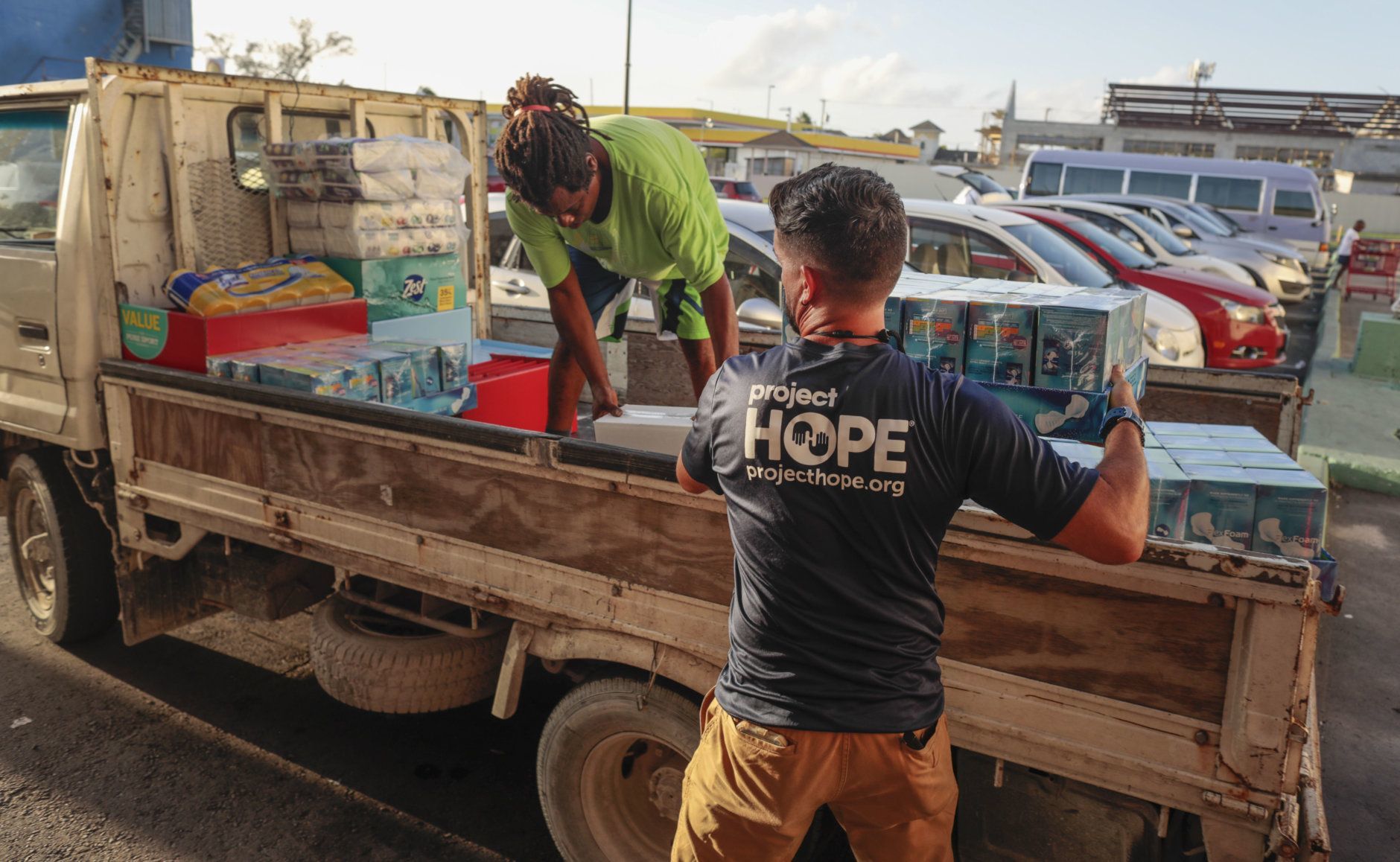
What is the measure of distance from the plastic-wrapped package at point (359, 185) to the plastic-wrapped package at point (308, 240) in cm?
20

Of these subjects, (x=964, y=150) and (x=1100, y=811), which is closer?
(x=1100, y=811)

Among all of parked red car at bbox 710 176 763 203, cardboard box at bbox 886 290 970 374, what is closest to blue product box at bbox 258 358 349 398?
cardboard box at bbox 886 290 970 374

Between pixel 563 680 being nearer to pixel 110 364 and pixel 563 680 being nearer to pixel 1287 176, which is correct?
pixel 110 364

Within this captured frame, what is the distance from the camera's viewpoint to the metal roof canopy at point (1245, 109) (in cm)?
4016

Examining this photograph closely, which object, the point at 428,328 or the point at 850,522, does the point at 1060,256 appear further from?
the point at 850,522

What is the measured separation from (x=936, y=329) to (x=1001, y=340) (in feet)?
0.60

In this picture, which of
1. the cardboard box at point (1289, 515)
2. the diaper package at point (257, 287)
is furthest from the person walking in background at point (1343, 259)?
the diaper package at point (257, 287)

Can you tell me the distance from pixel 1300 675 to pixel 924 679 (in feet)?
2.30

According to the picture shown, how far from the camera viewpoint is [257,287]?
4.07 meters

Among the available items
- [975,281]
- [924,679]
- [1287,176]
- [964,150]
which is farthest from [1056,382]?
[964,150]

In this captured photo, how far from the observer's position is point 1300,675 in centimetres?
191

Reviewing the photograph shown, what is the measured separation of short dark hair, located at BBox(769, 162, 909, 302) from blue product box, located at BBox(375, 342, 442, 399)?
256cm

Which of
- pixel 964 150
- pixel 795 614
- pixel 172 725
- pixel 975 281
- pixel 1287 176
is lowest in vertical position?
pixel 172 725

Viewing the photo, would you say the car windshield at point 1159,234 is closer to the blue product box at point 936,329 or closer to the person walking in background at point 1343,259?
the person walking in background at point 1343,259
